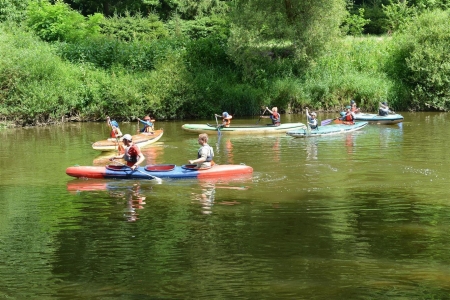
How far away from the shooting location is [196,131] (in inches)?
1063

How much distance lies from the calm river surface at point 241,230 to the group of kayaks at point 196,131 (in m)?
0.35

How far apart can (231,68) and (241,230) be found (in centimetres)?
2558

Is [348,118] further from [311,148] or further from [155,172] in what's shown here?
[155,172]

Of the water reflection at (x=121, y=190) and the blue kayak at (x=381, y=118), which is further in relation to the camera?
the blue kayak at (x=381, y=118)

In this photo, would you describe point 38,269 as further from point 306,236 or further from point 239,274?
point 306,236

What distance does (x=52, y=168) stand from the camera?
19453 millimetres

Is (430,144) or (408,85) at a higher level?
(408,85)

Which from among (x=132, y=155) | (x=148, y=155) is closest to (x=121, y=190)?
(x=132, y=155)

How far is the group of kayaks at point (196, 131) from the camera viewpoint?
1678 cm

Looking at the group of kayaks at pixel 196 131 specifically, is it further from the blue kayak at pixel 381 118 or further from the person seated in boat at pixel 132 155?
the person seated in boat at pixel 132 155

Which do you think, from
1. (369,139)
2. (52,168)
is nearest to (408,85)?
(369,139)

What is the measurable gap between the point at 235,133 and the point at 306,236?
49.0 ft

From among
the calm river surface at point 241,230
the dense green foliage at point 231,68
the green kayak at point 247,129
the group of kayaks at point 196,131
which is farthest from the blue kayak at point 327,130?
the dense green foliage at point 231,68

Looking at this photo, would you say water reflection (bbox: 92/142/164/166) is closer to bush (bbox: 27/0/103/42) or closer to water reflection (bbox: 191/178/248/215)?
water reflection (bbox: 191/178/248/215)
